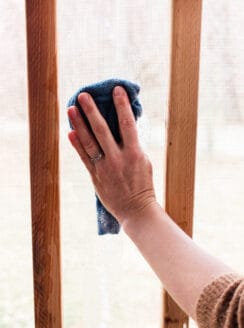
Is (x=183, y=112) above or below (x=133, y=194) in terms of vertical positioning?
above

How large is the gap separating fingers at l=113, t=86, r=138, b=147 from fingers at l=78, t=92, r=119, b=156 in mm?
25

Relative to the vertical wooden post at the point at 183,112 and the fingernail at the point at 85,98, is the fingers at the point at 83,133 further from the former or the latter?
the vertical wooden post at the point at 183,112

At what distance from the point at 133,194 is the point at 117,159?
0.24 feet

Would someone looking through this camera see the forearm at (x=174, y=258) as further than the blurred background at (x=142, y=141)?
No

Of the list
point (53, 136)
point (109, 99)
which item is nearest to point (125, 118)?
point (109, 99)

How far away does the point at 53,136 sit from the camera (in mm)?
756

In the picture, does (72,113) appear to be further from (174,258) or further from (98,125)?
(174,258)

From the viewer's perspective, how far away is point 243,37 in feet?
2.48

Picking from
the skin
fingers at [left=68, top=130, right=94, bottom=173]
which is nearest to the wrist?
the skin

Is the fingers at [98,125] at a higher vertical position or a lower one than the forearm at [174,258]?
higher

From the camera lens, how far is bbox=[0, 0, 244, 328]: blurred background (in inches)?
29.4

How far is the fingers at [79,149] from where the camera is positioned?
2.30 ft

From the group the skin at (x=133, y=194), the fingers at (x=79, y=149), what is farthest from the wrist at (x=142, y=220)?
the fingers at (x=79, y=149)

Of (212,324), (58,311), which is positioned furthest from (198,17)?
(58,311)
